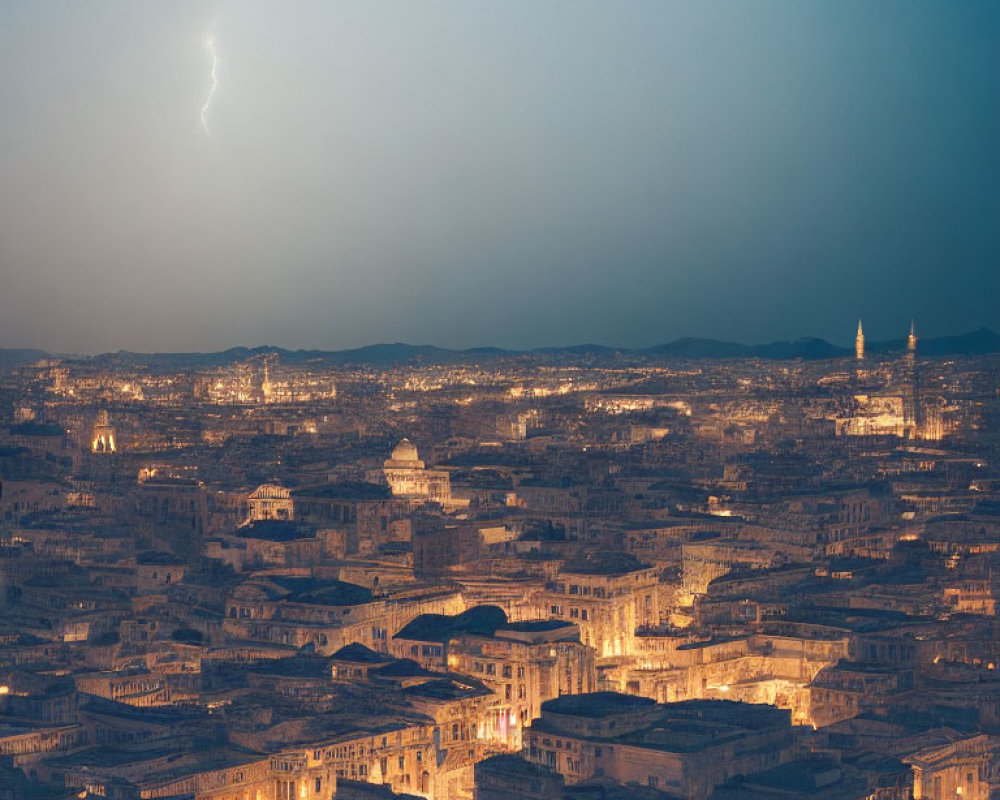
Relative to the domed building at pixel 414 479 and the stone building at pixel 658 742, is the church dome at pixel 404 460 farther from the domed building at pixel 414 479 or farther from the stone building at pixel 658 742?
the stone building at pixel 658 742

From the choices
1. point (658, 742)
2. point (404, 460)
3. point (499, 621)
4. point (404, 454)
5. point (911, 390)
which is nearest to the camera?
point (658, 742)

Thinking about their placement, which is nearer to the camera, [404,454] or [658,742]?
[658,742]

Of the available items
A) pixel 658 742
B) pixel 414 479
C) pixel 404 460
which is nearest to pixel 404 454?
pixel 404 460

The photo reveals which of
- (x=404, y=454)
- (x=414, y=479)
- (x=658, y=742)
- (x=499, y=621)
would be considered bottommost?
(x=658, y=742)

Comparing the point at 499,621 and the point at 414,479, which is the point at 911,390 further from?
the point at 499,621

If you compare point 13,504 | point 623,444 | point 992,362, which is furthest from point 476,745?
point 992,362

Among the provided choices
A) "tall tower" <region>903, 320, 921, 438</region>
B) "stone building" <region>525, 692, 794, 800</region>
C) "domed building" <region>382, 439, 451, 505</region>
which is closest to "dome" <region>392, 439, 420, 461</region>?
"domed building" <region>382, 439, 451, 505</region>

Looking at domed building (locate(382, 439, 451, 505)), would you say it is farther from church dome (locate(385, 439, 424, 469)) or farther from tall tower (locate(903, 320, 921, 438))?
tall tower (locate(903, 320, 921, 438))
